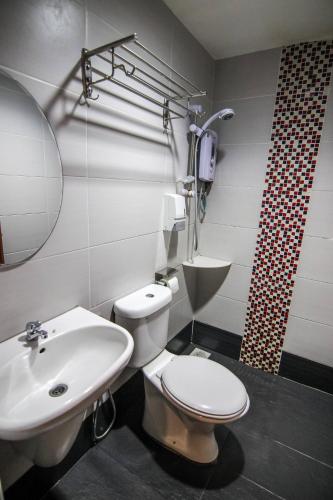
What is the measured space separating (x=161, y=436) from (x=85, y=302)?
34.4 inches

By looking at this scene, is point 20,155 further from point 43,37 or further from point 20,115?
point 43,37

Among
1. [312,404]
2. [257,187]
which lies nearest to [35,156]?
[257,187]

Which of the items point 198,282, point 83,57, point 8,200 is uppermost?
point 83,57

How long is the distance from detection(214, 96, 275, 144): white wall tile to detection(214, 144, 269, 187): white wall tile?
5cm

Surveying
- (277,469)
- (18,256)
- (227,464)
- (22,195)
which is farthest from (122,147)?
(277,469)

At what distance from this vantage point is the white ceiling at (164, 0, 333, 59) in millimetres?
1342

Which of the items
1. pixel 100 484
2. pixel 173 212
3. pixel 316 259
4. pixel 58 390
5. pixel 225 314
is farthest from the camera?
pixel 225 314

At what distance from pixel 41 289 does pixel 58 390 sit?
383 mm

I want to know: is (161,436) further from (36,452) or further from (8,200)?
(8,200)

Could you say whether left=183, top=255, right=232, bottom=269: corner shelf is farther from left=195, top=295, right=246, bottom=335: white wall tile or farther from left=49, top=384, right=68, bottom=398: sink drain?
left=49, top=384, right=68, bottom=398: sink drain

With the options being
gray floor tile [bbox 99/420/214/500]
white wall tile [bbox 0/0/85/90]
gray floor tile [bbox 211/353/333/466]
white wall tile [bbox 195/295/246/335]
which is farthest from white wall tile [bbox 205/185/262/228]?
gray floor tile [bbox 99/420/214/500]

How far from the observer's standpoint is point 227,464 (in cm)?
137

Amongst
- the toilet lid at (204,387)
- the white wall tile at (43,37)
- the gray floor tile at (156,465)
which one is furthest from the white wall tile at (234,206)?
the gray floor tile at (156,465)

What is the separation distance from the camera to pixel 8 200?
34.5 inches
